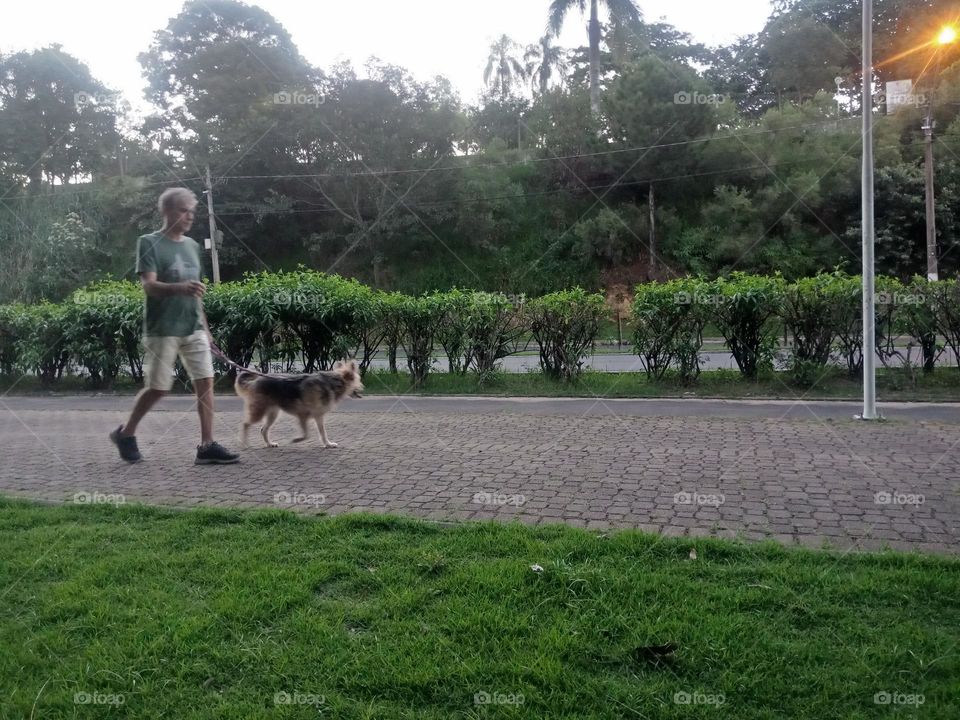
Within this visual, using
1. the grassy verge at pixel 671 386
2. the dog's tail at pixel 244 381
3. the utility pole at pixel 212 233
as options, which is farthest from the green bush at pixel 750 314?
the utility pole at pixel 212 233

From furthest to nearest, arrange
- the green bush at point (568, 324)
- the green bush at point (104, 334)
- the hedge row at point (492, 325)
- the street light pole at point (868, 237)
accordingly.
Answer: the green bush at point (104, 334) < the green bush at point (568, 324) < the hedge row at point (492, 325) < the street light pole at point (868, 237)

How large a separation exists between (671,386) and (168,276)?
786 cm

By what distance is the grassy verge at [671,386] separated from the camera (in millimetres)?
10453

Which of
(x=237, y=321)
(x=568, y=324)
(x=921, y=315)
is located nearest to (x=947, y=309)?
(x=921, y=315)

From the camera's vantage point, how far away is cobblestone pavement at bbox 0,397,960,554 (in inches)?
189

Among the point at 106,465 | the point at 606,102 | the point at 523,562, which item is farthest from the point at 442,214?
the point at 523,562

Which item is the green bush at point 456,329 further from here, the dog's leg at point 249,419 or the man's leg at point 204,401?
the man's leg at point 204,401

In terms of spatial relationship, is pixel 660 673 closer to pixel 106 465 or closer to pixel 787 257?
pixel 106 465

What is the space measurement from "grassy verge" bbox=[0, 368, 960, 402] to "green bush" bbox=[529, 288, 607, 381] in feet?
1.29

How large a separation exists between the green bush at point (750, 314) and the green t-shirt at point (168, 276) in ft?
25.2

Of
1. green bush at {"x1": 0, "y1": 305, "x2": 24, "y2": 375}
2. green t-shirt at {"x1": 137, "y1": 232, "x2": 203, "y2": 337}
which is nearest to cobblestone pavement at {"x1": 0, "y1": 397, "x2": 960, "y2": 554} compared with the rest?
green t-shirt at {"x1": 137, "y1": 232, "x2": 203, "y2": 337}

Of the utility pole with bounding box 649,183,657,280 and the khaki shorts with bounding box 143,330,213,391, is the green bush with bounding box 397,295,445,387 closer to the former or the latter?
the khaki shorts with bounding box 143,330,213,391

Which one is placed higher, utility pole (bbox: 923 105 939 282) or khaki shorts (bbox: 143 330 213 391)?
utility pole (bbox: 923 105 939 282)

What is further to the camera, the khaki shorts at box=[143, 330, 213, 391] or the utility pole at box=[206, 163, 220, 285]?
the utility pole at box=[206, 163, 220, 285]
